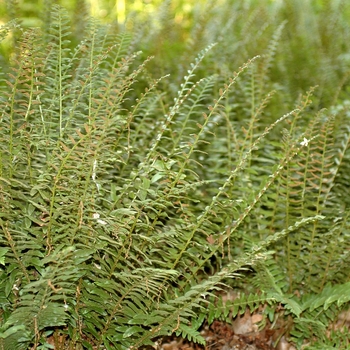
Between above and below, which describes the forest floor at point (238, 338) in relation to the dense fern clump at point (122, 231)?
A: below

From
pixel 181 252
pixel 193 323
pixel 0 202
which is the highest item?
pixel 0 202

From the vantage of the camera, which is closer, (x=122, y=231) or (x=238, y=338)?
(x=122, y=231)

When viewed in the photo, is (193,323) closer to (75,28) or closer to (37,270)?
(37,270)

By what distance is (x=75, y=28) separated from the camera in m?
3.68

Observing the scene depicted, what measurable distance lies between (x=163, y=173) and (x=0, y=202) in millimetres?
459

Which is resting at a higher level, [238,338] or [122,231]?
[122,231]

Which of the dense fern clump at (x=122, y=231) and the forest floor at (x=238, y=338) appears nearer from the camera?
the dense fern clump at (x=122, y=231)

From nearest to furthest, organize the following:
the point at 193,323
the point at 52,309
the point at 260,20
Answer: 1. the point at 52,309
2. the point at 193,323
3. the point at 260,20

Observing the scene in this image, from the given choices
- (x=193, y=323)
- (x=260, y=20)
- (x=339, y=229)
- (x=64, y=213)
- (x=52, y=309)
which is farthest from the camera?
(x=260, y=20)

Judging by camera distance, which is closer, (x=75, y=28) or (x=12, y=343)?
(x=12, y=343)

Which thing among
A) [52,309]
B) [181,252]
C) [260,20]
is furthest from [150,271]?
[260,20]

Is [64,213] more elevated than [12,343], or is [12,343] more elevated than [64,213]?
[64,213]

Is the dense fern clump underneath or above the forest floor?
above

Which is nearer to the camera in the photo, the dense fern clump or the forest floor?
the dense fern clump
